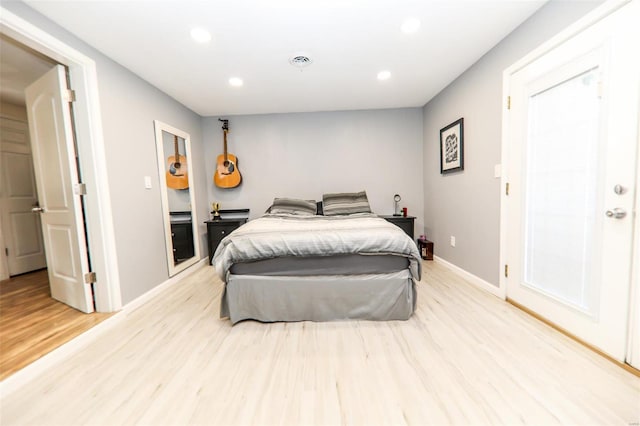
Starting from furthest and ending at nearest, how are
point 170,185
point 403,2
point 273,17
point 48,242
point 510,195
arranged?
1. point 170,185
2. point 48,242
3. point 510,195
4. point 273,17
5. point 403,2

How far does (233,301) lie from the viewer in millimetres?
1824

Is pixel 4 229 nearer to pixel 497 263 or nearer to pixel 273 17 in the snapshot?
pixel 273 17

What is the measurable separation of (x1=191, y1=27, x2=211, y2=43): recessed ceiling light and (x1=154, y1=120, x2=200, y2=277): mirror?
3.93 feet

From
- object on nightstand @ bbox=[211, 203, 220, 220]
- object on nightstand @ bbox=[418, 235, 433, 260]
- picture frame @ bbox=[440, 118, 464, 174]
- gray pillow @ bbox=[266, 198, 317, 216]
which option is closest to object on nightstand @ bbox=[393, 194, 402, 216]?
object on nightstand @ bbox=[418, 235, 433, 260]

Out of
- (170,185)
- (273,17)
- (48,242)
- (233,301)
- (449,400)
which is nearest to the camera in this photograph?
(449,400)

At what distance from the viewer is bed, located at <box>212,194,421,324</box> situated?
1797 millimetres

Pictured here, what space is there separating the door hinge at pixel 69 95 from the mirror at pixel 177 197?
76 cm

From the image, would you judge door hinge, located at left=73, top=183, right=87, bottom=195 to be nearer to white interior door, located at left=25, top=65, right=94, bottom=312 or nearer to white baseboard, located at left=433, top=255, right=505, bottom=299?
white interior door, located at left=25, top=65, right=94, bottom=312

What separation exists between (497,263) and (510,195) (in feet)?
2.06

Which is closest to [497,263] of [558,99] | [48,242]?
[558,99]

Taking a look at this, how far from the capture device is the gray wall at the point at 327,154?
3.65 m

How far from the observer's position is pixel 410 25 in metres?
1.77

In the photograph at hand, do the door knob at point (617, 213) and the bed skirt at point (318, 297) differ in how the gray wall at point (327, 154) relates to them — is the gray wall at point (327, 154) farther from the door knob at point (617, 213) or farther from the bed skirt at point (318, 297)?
the door knob at point (617, 213)

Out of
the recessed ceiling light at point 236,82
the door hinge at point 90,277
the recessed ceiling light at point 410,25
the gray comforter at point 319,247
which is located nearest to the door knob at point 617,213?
the gray comforter at point 319,247
